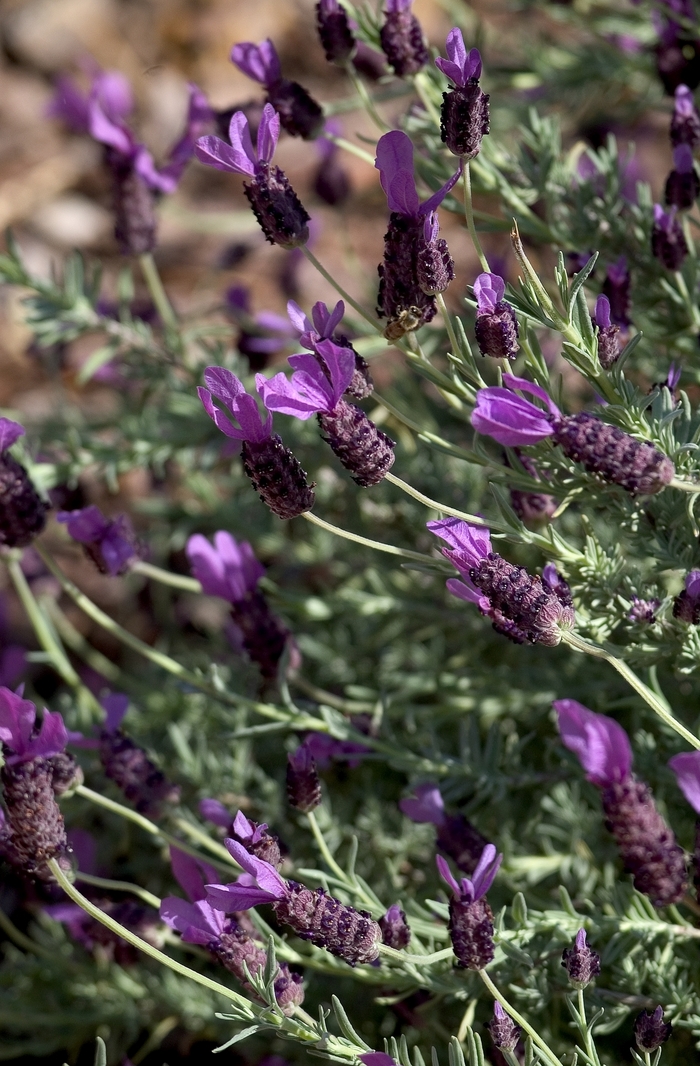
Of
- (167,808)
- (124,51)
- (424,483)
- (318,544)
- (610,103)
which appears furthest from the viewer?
(124,51)

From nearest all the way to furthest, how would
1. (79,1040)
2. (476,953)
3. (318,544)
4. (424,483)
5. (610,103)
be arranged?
(476,953) → (79,1040) → (424,483) → (318,544) → (610,103)

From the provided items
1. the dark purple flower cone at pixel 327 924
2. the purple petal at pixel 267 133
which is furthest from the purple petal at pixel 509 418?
the dark purple flower cone at pixel 327 924

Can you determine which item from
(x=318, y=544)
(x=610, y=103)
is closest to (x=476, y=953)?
(x=318, y=544)

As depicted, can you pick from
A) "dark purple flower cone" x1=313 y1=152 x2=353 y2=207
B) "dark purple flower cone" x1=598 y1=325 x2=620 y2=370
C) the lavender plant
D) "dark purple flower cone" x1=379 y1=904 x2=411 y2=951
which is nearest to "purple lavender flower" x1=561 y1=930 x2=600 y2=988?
the lavender plant

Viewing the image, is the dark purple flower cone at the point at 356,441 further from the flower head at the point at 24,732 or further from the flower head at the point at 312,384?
the flower head at the point at 24,732

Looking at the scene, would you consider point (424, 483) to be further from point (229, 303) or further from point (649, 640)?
point (649, 640)

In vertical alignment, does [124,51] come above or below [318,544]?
above
